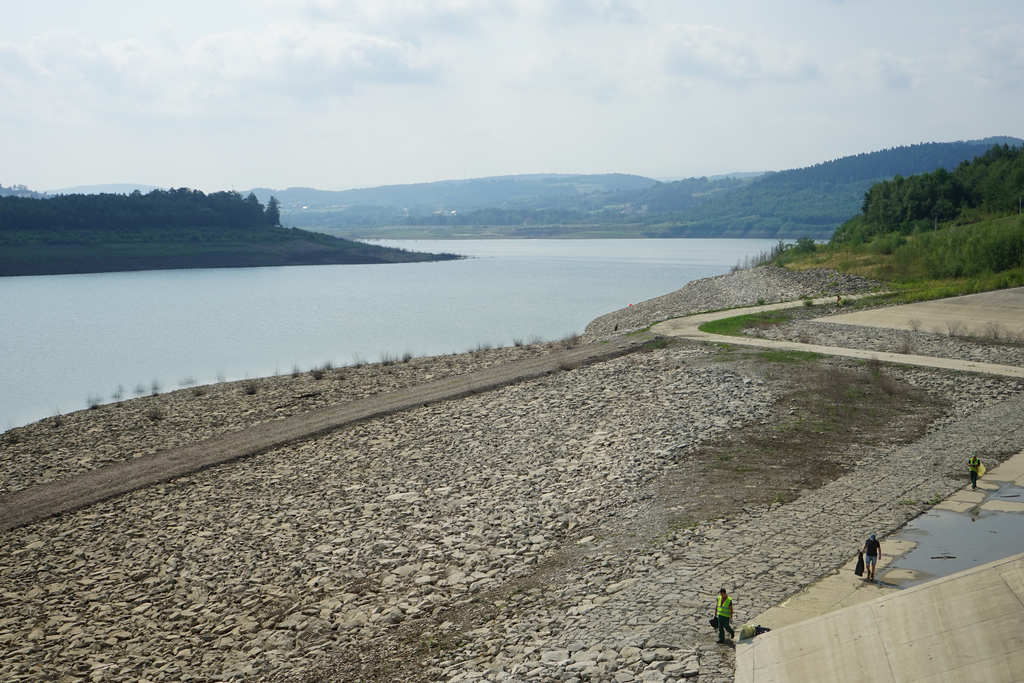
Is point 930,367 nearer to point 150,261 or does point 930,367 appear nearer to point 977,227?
point 977,227

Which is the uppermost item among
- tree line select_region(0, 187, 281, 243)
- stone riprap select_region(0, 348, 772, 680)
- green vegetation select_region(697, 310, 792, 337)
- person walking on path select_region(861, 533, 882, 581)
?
tree line select_region(0, 187, 281, 243)

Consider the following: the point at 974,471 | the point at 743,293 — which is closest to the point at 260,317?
the point at 743,293

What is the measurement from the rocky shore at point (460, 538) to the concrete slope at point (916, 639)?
830mm

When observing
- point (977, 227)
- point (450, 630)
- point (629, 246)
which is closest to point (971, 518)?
point (450, 630)

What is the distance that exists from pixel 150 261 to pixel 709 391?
101 meters

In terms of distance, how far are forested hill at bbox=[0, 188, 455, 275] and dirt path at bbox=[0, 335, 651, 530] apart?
8794 centimetres

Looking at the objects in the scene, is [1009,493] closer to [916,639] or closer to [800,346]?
[916,639]

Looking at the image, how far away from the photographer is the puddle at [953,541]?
48.0 feet

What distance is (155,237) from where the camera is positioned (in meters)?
123

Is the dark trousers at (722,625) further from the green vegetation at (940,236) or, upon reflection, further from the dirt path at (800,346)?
the green vegetation at (940,236)

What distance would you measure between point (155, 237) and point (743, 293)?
90.9 meters

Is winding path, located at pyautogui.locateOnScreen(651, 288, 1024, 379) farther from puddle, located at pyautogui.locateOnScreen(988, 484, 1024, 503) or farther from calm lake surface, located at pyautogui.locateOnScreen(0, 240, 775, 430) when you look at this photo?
puddle, located at pyautogui.locateOnScreen(988, 484, 1024, 503)

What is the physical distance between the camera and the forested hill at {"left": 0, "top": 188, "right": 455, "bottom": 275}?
110 meters

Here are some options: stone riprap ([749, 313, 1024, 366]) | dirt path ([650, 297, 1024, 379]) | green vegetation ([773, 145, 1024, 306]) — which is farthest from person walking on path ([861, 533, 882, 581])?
green vegetation ([773, 145, 1024, 306])
